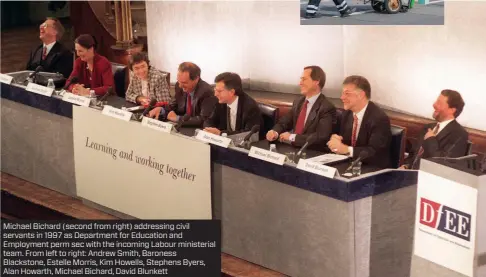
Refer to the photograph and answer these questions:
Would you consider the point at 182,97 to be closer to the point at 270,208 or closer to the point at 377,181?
the point at 270,208

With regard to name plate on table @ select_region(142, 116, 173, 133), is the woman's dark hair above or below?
above

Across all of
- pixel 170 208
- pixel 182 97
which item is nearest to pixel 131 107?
pixel 182 97

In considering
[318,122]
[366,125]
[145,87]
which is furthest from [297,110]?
[145,87]

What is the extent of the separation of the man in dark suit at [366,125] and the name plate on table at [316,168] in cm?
42

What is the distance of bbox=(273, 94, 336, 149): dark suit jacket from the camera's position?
18.3 ft

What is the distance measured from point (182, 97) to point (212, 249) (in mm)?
2094

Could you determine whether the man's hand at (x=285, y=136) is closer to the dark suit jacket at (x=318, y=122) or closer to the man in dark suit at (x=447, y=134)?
the dark suit jacket at (x=318, y=122)

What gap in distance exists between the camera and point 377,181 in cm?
476

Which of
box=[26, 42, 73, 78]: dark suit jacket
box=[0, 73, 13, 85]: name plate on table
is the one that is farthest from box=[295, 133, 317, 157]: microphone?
box=[26, 42, 73, 78]: dark suit jacket

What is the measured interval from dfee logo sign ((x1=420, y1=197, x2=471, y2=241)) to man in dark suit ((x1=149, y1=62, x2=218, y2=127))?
2145 mm

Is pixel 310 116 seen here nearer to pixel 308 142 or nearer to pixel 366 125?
pixel 366 125

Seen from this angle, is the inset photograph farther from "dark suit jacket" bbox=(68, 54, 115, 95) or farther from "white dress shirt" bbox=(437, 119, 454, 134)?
"dark suit jacket" bbox=(68, 54, 115, 95)

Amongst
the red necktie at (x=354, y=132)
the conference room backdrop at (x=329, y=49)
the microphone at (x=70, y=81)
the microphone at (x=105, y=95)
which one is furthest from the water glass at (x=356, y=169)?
the microphone at (x=70, y=81)

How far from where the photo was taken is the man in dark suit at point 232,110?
581 cm
